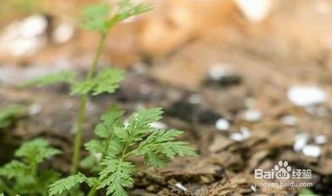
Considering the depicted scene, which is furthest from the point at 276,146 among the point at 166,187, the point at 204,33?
the point at 204,33

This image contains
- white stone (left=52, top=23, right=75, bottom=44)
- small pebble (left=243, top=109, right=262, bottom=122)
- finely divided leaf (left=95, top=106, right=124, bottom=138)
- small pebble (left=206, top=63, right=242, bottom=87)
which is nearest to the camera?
finely divided leaf (left=95, top=106, right=124, bottom=138)

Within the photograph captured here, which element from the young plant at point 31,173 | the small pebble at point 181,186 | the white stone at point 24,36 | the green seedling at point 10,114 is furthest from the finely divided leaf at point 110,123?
the white stone at point 24,36

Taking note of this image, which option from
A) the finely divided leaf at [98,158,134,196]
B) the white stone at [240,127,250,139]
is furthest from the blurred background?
the finely divided leaf at [98,158,134,196]

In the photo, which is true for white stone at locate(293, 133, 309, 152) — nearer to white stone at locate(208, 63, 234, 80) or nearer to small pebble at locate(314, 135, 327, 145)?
small pebble at locate(314, 135, 327, 145)

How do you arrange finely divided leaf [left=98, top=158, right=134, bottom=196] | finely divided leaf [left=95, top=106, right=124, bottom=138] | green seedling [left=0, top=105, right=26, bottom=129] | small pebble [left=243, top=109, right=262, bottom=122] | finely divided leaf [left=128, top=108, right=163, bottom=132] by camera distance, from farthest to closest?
small pebble [left=243, top=109, right=262, bottom=122] < green seedling [left=0, top=105, right=26, bottom=129] < finely divided leaf [left=95, top=106, right=124, bottom=138] < finely divided leaf [left=128, top=108, right=163, bottom=132] < finely divided leaf [left=98, top=158, right=134, bottom=196]

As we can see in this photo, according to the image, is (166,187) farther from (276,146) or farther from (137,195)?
(276,146)

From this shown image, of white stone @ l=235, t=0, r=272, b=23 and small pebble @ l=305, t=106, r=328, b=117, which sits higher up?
white stone @ l=235, t=0, r=272, b=23

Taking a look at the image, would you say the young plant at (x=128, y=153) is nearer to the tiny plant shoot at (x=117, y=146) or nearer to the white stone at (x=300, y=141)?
the tiny plant shoot at (x=117, y=146)
